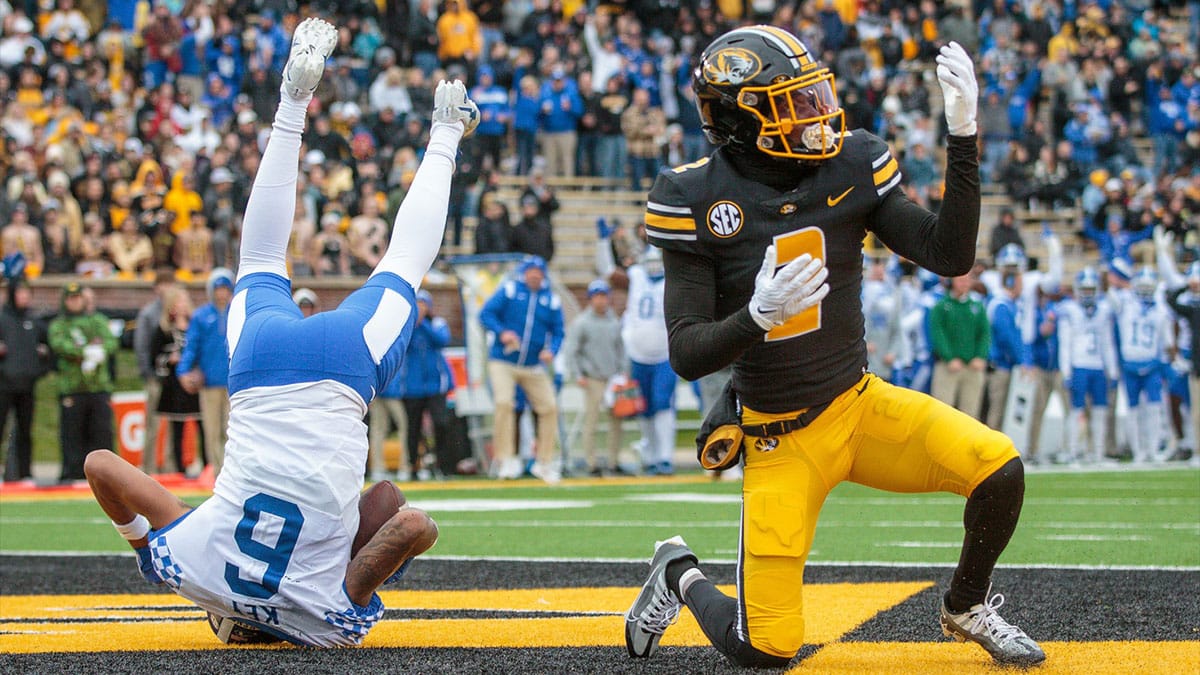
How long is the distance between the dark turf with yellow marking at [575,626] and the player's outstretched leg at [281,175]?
4.02 feet

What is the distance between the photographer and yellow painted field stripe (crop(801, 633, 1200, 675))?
4109 mm

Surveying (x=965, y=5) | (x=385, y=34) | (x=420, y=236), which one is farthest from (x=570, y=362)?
(x=965, y=5)

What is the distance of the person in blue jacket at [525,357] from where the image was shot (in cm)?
1341

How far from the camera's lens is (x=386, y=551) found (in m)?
4.55

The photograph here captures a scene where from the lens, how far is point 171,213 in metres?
15.3

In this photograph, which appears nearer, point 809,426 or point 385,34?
point 809,426

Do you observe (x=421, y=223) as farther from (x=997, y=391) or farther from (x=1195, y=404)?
(x=1195, y=404)

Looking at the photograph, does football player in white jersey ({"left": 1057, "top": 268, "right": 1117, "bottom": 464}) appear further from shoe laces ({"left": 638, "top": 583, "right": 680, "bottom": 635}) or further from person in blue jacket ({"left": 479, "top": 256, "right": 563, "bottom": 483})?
shoe laces ({"left": 638, "top": 583, "right": 680, "bottom": 635})

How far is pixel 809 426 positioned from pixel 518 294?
30.3 feet

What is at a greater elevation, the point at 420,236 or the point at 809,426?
the point at 420,236

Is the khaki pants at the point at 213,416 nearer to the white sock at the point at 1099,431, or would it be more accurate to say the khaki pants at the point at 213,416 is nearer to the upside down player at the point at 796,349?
the white sock at the point at 1099,431

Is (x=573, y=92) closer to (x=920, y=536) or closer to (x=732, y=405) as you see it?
(x=920, y=536)

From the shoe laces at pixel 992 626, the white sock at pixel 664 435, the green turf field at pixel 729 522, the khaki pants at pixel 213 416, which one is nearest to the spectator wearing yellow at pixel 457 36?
the white sock at pixel 664 435

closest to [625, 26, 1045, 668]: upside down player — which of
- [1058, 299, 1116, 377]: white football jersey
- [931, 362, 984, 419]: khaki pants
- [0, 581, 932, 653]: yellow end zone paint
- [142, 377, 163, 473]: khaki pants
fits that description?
[0, 581, 932, 653]: yellow end zone paint
